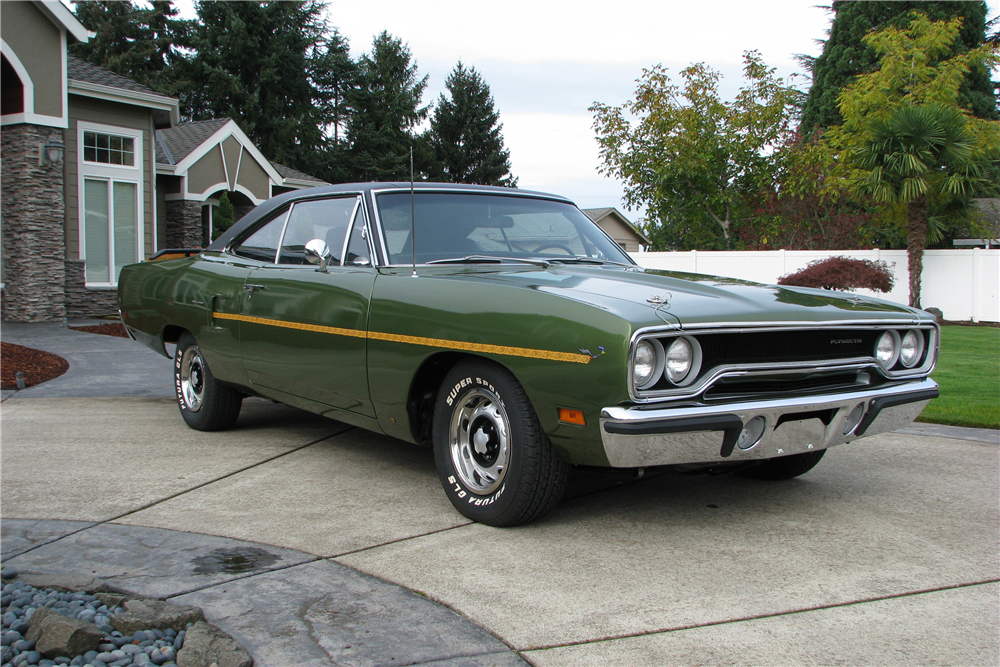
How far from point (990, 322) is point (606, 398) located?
19.3 meters

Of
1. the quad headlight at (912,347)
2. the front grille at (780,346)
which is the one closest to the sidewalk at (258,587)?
the front grille at (780,346)

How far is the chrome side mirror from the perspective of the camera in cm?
452

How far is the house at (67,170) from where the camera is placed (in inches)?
546

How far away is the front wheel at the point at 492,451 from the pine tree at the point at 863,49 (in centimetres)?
3104

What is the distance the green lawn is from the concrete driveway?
775 mm

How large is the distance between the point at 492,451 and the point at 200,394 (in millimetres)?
2994

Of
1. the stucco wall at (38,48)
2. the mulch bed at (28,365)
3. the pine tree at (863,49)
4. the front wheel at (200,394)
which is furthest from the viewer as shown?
the pine tree at (863,49)

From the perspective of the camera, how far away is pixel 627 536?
365 cm

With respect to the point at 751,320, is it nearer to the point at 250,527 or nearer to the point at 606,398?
the point at 606,398

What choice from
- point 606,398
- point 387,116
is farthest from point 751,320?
point 387,116

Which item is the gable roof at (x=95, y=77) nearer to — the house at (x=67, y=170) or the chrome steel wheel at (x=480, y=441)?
the house at (x=67, y=170)

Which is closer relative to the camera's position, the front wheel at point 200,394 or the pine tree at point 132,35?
the front wheel at point 200,394

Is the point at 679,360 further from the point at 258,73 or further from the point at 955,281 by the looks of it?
the point at 258,73

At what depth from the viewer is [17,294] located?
551 inches
